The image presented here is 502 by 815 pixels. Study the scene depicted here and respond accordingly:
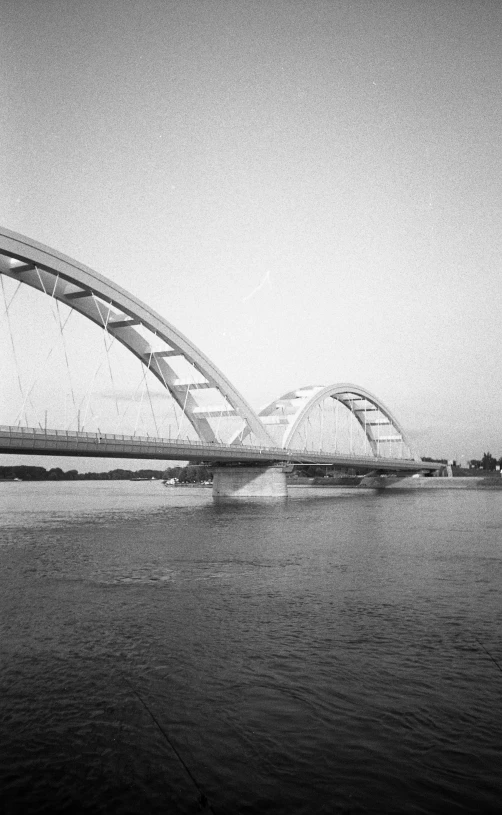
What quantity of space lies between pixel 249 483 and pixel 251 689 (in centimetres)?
5409

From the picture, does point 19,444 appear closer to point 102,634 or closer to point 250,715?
point 102,634

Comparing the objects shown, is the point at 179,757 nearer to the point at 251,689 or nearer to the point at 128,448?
the point at 251,689

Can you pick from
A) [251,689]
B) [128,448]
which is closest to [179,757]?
[251,689]

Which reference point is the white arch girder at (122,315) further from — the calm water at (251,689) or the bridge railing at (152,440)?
the calm water at (251,689)

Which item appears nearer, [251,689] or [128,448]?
[251,689]

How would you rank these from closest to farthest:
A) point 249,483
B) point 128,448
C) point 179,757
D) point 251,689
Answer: point 179,757
point 251,689
point 128,448
point 249,483

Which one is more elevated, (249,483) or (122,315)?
(122,315)

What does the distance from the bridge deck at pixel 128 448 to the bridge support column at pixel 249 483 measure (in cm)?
186

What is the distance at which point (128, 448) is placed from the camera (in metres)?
38.6

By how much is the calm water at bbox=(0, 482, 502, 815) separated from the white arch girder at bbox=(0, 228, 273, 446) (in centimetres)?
2173

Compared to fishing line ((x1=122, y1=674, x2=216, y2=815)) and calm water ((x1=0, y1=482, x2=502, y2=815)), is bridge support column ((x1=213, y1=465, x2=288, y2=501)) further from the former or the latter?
fishing line ((x1=122, y1=674, x2=216, y2=815))

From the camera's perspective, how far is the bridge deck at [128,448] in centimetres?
3119

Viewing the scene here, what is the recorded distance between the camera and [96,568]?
61.9 ft

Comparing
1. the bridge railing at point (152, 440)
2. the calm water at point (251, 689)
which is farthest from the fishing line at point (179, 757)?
the bridge railing at point (152, 440)
